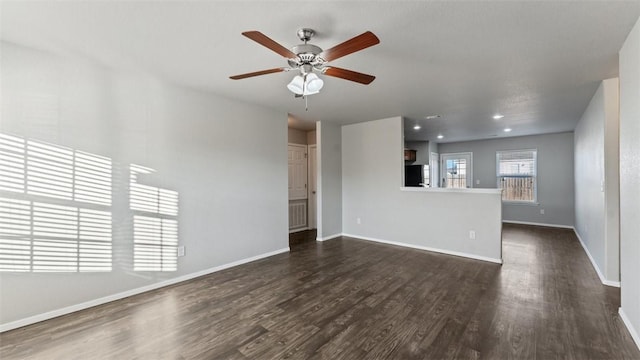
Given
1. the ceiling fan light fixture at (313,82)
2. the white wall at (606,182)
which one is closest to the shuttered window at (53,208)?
the ceiling fan light fixture at (313,82)

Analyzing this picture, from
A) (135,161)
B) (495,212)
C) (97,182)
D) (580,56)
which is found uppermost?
(580,56)

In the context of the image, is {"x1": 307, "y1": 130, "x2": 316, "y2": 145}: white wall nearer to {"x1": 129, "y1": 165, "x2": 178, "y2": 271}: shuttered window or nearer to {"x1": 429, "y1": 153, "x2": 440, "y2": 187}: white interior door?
{"x1": 129, "y1": 165, "x2": 178, "y2": 271}: shuttered window

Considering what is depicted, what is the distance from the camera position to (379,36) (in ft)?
7.09

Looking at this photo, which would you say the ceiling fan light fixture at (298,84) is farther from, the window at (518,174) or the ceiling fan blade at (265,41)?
the window at (518,174)

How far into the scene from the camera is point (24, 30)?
6.86 feet

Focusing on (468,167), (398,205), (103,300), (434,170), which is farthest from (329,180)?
(468,167)

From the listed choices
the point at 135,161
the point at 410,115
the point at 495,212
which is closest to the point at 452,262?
the point at 495,212

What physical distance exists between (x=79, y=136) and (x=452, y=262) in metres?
4.81

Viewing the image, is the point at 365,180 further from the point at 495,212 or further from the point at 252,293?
the point at 252,293

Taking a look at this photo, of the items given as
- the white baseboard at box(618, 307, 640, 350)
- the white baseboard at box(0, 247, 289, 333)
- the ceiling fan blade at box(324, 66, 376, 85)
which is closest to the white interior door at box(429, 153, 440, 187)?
the white baseboard at box(618, 307, 640, 350)

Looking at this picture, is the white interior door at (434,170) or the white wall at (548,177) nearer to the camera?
the white wall at (548,177)

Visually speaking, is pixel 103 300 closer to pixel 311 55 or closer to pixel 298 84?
pixel 298 84

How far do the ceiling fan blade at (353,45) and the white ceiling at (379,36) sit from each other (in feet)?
0.82

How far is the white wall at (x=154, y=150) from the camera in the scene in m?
2.37
